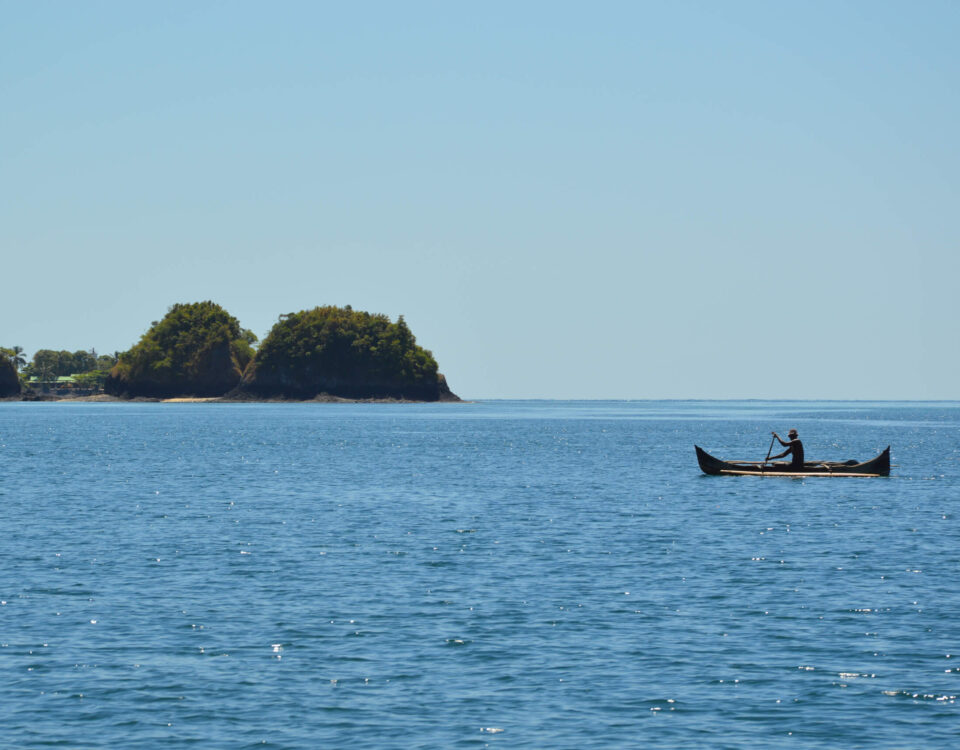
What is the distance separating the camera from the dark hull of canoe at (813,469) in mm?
59219

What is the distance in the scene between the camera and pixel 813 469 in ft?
195

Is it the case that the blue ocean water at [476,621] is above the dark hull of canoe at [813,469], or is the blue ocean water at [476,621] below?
below

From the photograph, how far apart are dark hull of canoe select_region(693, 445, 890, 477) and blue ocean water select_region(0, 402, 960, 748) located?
965 centimetres

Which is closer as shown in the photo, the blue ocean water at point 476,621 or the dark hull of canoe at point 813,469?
the blue ocean water at point 476,621

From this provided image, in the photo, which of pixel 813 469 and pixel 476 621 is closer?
pixel 476 621

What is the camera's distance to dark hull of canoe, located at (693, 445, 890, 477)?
59219 millimetres

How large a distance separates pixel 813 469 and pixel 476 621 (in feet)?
134

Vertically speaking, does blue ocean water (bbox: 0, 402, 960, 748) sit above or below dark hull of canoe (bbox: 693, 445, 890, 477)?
below

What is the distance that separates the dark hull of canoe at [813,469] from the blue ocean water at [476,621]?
965 cm

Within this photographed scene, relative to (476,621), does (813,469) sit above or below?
above

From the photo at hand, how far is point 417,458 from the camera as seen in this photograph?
82.0 m

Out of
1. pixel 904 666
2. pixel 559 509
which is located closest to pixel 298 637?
pixel 904 666

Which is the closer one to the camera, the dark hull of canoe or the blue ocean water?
the blue ocean water

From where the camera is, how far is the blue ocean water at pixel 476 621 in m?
16.1
